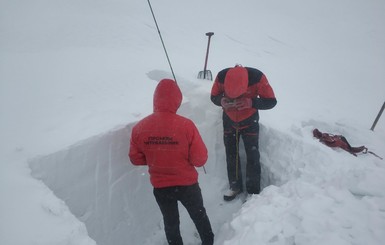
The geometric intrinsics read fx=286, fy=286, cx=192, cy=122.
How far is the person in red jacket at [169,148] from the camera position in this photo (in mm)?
3273

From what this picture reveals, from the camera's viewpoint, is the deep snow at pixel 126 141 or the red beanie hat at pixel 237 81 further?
the red beanie hat at pixel 237 81

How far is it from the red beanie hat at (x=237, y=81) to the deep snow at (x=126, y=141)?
1.12m

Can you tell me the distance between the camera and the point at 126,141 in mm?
4445

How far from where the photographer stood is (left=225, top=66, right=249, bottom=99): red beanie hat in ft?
13.9

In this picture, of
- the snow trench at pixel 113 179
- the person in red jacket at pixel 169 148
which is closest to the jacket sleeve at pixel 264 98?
the snow trench at pixel 113 179

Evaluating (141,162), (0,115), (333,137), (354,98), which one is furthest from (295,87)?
(0,115)

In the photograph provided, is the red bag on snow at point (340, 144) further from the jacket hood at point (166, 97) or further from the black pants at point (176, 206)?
the jacket hood at point (166, 97)

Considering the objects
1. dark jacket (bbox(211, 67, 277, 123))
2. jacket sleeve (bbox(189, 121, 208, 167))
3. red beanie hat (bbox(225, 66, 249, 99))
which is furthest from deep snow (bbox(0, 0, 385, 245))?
red beanie hat (bbox(225, 66, 249, 99))

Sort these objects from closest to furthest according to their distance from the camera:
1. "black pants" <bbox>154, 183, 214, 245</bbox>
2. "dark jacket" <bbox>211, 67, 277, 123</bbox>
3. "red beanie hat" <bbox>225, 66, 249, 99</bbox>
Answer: "black pants" <bbox>154, 183, 214, 245</bbox> → "red beanie hat" <bbox>225, 66, 249, 99</bbox> → "dark jacket" <bbox>211, 67, 277, 123</bbox>

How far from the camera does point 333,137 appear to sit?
189 inches

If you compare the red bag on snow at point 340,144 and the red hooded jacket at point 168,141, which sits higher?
the red hooded jacket at point 168,141

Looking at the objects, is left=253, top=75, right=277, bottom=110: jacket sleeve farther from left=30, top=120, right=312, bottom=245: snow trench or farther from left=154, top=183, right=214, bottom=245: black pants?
left=154, top=183, right=214, bottom=245: black pants

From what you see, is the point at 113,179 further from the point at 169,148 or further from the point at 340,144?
the point at 340,144

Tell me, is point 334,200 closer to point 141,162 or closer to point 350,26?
point 141,162
